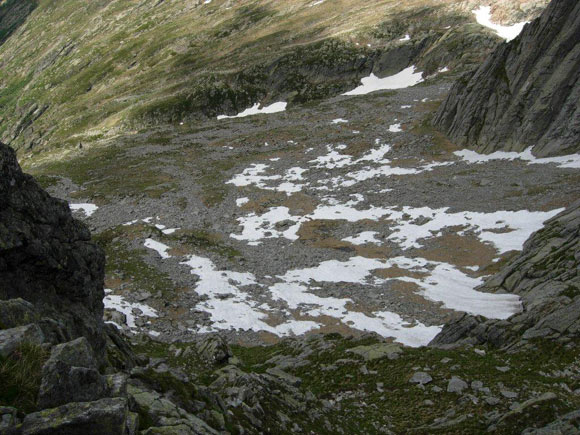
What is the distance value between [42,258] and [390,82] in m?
95.5

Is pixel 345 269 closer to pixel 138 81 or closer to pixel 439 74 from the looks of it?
pixel 439 74

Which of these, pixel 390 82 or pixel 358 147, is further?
pixel 390 82

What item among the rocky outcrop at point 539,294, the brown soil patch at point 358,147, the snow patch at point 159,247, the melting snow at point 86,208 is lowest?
the brown soil patch at point 358,147

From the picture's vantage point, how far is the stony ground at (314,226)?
1139 inches

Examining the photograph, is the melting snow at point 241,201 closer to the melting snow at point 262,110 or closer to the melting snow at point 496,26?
the melting snow at point 262,110

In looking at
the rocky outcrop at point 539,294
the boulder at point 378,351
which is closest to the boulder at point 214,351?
the boulder at point 378,351

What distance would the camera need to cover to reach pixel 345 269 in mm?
35938

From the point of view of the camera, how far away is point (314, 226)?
4469 centimetres

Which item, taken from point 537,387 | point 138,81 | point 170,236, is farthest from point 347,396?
point 138,81

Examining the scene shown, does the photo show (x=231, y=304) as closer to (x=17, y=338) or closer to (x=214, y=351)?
(x=214, y=351)

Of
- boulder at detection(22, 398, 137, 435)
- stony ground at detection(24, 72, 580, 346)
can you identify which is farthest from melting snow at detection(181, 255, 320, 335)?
boulder at detection(22, 398, 137, 435)

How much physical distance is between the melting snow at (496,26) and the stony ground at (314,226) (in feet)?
107

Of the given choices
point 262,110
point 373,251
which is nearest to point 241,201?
point 373,251

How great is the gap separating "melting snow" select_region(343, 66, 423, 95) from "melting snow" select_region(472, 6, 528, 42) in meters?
19.3
